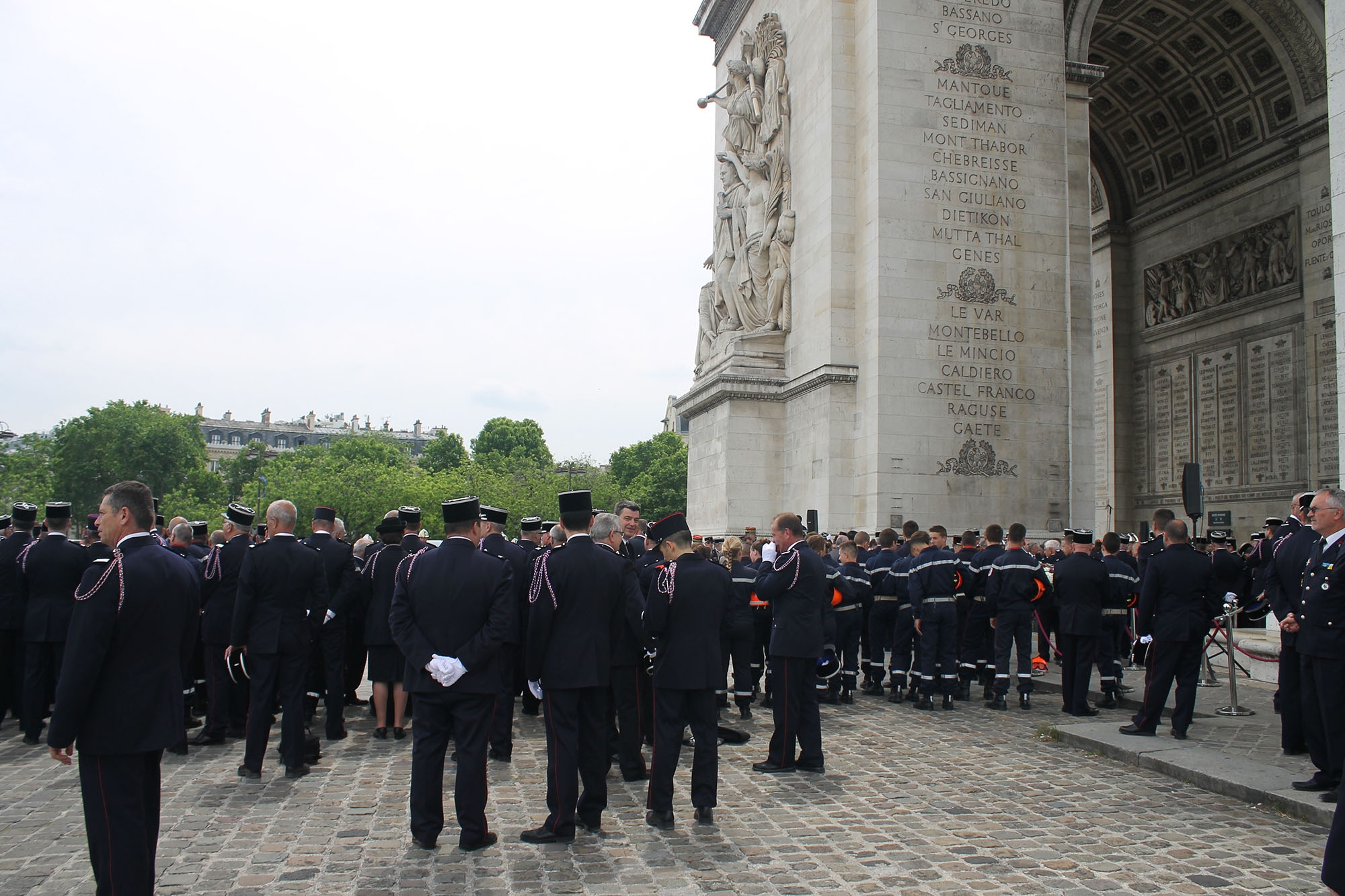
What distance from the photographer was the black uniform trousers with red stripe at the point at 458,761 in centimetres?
635

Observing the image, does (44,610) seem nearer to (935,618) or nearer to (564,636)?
(564,636)

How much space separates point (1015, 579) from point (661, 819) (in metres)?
6.75

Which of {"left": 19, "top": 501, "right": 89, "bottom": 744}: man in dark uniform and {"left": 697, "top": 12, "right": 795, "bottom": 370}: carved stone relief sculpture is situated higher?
{"left": 697, "top": 12, "right": 795, "bottom": 370}: carved stone relief sculpture

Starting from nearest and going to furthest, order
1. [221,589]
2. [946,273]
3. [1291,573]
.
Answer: [1291,573] → [221,589] → [946,273]

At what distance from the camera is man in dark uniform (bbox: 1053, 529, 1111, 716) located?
11.3 metres

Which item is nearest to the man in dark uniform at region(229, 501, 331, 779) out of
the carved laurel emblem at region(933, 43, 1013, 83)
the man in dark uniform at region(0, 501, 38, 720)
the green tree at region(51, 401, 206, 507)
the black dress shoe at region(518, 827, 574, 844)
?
the black dress shoe at region(518, 827, 574, 844)

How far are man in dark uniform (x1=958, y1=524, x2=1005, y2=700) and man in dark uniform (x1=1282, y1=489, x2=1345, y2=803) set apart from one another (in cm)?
472

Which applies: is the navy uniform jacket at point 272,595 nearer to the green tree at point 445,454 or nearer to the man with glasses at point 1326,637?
the man with glasses at point 1326,637

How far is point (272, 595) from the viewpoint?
8.48m

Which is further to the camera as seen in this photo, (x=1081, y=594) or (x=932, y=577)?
(x=932, y=577)

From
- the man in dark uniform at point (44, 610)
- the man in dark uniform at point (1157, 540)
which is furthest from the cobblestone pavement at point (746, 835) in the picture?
the man in dark uniform at point (1157, 540)

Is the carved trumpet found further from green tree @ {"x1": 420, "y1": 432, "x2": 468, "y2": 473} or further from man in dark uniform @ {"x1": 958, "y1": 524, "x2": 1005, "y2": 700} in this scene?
green tree @ {"x1": 420, "y1": 432, "x2": 468, "y2": 473}

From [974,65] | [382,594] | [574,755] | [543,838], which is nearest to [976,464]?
[974,65]

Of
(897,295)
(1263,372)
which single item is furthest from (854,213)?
(1263,372)
